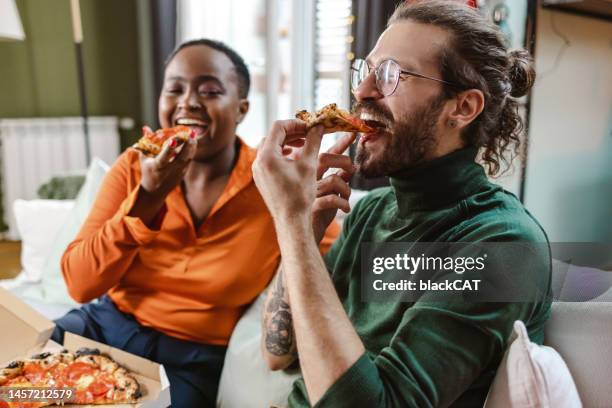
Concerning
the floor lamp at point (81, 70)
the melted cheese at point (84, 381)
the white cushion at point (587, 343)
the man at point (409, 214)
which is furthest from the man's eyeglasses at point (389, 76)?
the floor lamp at point (81, 70)

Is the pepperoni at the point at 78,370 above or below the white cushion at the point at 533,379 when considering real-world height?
below

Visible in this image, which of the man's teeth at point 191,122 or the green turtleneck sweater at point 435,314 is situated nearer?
the green turtleneck sweater at point 435,314

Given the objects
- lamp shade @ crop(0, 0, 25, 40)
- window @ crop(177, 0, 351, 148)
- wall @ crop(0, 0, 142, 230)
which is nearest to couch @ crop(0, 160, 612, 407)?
A: window @ crop(177, 0, 351, 148)

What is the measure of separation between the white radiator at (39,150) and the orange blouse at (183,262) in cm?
216

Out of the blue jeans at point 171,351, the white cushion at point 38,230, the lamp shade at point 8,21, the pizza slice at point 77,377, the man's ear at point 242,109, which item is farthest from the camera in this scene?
the lamp shade at point 8,21

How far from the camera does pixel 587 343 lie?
0.70m

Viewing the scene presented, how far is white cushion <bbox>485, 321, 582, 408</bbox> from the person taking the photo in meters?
0.65

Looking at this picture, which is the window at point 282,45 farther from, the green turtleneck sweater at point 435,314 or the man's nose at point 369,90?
the green turtleneck sweater at point 435,314

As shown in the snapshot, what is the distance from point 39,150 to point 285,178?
9.65ft

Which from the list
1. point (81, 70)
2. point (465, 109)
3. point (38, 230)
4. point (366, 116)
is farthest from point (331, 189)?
point (81, 70)

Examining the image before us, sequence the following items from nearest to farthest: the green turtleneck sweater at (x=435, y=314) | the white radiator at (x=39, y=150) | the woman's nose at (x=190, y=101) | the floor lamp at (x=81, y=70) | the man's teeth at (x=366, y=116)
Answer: the green turtleneck sweater at (x=435, y=314) < the man's teeth at (x=366, y=116) < the woman's nose at (x=190, y=101) < the floor lamp at (x=81, y=70) < the white radiator at (x=39, y=150)

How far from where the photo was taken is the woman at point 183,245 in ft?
3.69

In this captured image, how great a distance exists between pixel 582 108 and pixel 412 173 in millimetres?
370

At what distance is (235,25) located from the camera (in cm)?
294
